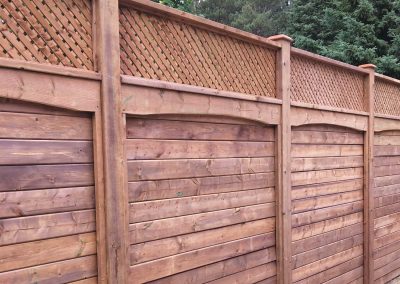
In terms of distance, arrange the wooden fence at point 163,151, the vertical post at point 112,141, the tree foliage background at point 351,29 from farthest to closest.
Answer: the tree foliage background at point 351,29 → the vertical post at point 112,141 → the wooden fence at point 163,151

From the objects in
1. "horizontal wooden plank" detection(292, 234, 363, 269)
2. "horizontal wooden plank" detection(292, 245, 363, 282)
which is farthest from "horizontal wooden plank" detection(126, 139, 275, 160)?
"horizontal wooden plank" detection(292, 245, 363, 282)

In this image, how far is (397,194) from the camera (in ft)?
17.1

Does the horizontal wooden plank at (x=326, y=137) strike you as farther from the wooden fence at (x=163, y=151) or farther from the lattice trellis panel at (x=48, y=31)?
the lattice trellis panel at (x=48, y=31)

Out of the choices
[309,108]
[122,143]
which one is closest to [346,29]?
[309,108]

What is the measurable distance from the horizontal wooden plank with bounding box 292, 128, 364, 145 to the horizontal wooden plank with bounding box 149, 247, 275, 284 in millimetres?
1025

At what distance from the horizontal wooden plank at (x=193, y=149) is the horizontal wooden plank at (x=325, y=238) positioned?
3.03 ft

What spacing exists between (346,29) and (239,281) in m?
8.88

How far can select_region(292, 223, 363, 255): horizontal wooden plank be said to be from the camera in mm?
3582

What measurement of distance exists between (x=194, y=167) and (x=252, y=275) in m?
1.07

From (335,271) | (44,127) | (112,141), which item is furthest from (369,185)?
(44,127)

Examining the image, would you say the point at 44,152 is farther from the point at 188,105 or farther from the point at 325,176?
the point at 325,176

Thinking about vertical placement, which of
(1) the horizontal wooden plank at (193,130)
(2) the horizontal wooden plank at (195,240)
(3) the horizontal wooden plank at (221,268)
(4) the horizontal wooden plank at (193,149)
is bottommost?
(3) the horizontal wooden plank at (221,268)

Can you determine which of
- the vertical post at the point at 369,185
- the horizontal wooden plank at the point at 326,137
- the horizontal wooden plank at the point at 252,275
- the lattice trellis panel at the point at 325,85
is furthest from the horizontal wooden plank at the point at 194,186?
the vertical post at the point at 369,185

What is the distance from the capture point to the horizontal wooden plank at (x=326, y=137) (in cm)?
361
